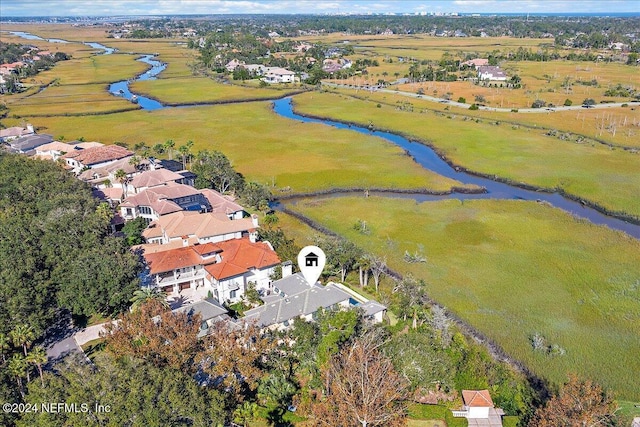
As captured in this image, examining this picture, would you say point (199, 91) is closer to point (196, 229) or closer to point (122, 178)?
point (122, 178)

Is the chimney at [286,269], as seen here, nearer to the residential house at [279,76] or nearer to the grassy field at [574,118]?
the grassy field at [574,118]

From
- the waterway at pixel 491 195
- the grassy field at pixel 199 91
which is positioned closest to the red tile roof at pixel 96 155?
the waterway at pixel 491 195

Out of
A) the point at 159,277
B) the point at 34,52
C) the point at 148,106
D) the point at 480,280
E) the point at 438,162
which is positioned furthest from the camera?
the point at 34,52

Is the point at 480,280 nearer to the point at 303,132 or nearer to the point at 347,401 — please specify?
the point at 347,401

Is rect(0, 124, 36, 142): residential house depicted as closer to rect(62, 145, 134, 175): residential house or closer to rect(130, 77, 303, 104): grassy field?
rect(62, 145, 134, 175): residential house

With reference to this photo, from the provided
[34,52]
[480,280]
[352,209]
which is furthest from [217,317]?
[34,52]

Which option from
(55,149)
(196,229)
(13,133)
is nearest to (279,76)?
(13,133)
